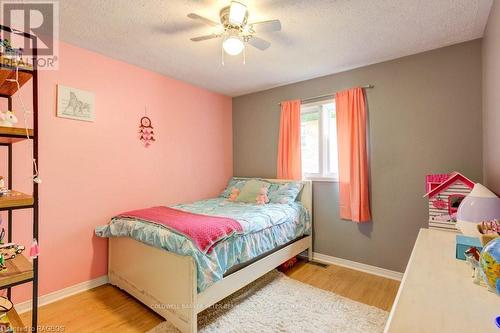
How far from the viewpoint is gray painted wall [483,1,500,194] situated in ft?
5.32

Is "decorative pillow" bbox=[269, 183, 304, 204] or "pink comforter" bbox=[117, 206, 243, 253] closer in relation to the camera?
"pink comforter" bbox=[117, 206, 243, 253]

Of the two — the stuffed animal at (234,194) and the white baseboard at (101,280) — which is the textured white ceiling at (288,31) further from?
the white baseboard at (101,280)

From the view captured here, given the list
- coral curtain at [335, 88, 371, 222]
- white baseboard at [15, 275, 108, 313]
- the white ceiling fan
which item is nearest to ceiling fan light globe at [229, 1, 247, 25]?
the white ceiling fan

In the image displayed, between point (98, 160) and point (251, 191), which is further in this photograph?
point (251, 191)

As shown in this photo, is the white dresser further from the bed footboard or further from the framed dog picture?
the framed dog picture

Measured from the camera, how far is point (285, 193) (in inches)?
124

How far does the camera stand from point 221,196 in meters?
3.77

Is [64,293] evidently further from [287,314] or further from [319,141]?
[319,141]

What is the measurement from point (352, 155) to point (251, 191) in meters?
1.35

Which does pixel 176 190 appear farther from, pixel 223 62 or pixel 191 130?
pixel 223 62

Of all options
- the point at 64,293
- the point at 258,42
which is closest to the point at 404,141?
the point at 258,42

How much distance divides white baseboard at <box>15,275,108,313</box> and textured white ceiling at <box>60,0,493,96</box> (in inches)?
91.2

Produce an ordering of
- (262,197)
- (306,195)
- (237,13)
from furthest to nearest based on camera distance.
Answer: (306,195), (262,197), (237,13)

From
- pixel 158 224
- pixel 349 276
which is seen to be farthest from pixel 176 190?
pixel 349 276
